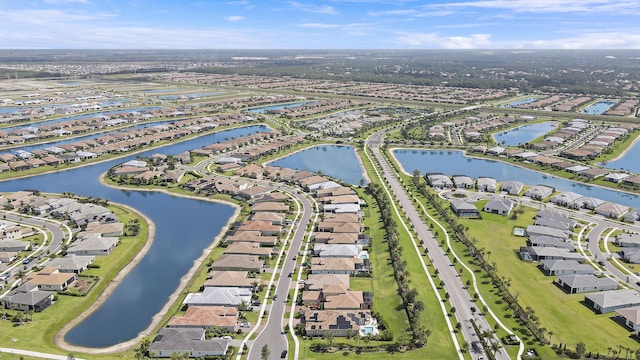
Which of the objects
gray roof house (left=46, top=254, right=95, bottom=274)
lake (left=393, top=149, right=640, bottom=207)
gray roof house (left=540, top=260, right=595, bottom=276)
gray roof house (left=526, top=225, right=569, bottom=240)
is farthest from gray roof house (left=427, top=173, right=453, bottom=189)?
gray roof house (left=46, top=254, right=95, bottom=274)

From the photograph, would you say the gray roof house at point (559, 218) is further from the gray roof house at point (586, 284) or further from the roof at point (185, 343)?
the roof at point (185, 343)

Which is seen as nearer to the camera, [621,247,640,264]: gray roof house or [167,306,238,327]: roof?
[167,306,238,327]: roof

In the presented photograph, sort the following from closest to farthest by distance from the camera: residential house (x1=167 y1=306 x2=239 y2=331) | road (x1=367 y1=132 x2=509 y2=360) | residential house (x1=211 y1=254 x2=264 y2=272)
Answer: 1. road (x1=367 y1=132 x2=509 y2=360)
2. residential house (x1=167 y1=306 x2=239 y2=331)
3. residential house (x1=211 y1=254 x2=264 y2=272)

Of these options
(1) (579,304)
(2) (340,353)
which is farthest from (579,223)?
(2) (340,353)

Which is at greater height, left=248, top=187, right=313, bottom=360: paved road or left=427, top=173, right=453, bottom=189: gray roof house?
left=427, top=173, right=453, bottom=189: gray roof house

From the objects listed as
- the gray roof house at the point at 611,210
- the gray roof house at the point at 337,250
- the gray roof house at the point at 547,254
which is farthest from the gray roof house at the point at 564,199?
the gray roof house at the point at 337,250

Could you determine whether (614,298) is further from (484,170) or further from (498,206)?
(484,170)

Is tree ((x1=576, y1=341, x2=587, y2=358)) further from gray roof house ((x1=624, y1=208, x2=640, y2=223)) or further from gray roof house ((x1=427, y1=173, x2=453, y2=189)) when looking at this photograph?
gray roof house ((x1=427, y1=173, x2=453, y2=189))
